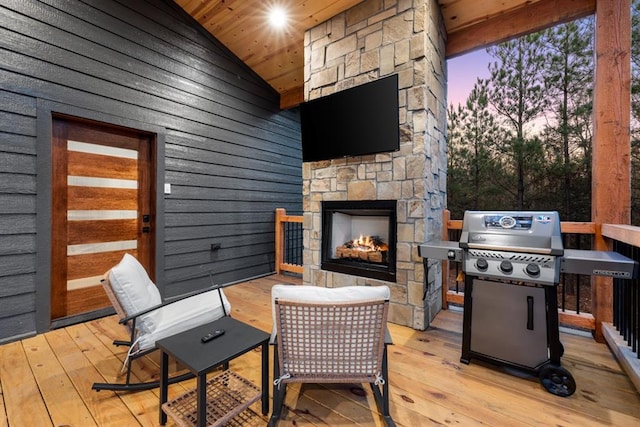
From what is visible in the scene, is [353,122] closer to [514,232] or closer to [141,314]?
[514,232]

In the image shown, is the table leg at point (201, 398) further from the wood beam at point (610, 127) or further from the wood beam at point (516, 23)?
the wood beam at point (516, 23)

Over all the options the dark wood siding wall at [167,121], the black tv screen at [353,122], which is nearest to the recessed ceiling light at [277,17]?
the dark wood siding wall at [167,121]

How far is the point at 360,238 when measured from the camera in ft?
11.1

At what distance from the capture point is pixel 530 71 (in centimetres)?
399

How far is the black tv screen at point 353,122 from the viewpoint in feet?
9.20

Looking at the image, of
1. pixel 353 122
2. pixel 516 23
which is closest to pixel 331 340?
pixel 353 122

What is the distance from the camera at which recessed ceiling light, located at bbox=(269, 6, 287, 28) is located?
3371 millimetres

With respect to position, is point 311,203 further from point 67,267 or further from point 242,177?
point 67,267

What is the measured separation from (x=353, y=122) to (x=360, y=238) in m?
1.33

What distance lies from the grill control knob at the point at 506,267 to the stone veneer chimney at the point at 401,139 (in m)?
0.79

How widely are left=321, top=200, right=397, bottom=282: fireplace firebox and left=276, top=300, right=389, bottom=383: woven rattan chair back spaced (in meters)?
1.50

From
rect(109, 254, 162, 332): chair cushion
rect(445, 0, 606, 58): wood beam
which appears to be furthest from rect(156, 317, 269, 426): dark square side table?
rect(445, 0, 606, 58): wood beam

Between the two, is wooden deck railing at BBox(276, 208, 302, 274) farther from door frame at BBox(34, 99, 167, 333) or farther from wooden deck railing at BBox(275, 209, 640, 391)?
door frame at BBox(34, 99, 167, 333)

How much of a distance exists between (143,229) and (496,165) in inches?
194
